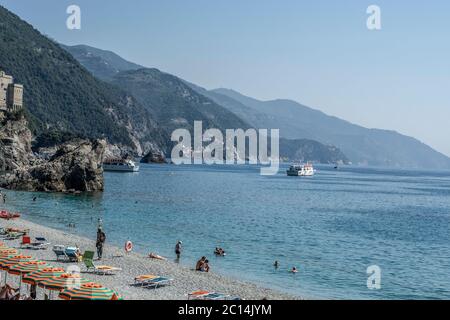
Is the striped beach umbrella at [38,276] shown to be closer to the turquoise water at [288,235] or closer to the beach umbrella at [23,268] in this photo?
the beach umbrella at [23,268]

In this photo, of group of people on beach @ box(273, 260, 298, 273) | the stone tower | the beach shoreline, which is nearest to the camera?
the beach shoreline

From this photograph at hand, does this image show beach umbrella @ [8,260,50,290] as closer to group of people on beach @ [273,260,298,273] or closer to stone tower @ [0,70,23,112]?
group of people on beach @ [273,260,298,273]

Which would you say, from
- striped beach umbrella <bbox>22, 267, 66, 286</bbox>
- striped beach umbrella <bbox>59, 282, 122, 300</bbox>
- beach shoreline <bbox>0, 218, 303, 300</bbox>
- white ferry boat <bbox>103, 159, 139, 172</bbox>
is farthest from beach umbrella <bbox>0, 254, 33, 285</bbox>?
white ferry boat <bbox>103, 159, 139, 172</bbox>

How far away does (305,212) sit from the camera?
72250 mm

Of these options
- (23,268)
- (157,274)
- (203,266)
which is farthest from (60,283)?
(203,266)

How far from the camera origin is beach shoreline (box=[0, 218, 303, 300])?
23.3 m

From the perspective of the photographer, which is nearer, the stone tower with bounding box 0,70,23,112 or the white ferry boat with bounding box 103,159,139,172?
the stone tower with bounding box 0,70,23,112

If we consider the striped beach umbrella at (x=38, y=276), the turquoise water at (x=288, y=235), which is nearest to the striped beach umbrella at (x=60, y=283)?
the striped beach umbrella at (x=38, y=276)

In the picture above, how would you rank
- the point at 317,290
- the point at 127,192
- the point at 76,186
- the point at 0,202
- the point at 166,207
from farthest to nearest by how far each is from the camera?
the point at 127,192
the point at 76,186
the point at 166,207
the point at 0,202
the point at 317,290
